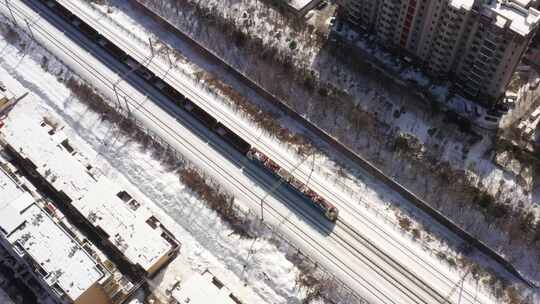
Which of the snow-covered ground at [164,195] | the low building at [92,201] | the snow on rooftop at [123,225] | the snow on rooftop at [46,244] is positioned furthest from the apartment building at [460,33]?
the snow on rooftop at [46,244]

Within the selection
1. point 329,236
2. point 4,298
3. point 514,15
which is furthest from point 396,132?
point 4,298

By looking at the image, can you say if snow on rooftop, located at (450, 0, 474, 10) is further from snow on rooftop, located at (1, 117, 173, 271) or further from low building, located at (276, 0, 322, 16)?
snow on rooftop, located at (1, 117, 173, 271)

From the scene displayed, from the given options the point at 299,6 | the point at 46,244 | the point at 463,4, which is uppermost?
the point at 299,6

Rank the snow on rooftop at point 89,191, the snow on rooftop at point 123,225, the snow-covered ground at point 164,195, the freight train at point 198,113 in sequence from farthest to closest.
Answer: the freight train at point 198,113 → the snow-covered ground at point 164,195 → the snow on rooftop at point 89,191 → the snow on rooftop at point 123,225

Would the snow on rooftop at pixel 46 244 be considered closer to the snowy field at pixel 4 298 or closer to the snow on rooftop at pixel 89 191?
the snow on rooftop at pixel 89 191

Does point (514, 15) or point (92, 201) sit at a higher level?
point (514, 15)

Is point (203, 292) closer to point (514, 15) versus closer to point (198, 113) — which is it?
point (198, 113)
